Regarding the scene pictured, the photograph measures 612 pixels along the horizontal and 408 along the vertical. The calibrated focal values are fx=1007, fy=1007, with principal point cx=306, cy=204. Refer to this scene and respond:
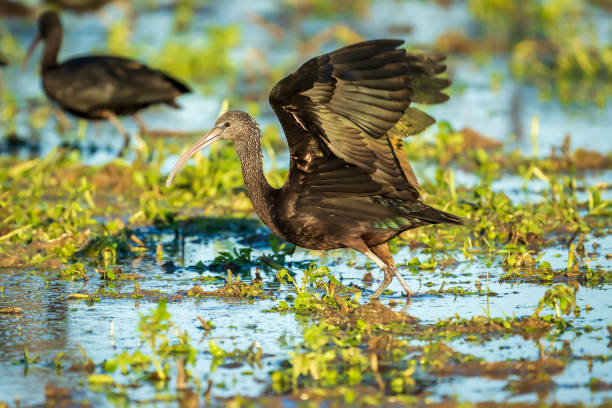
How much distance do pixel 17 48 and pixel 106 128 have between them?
4297 mm

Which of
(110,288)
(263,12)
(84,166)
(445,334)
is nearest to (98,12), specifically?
(263,12)

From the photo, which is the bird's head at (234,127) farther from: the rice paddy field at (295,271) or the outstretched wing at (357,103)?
the rice paddy field at (295,271)

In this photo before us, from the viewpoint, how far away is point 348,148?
18.8 ft

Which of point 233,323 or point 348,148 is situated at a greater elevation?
point 348,148

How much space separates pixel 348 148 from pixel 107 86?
5.54 meters

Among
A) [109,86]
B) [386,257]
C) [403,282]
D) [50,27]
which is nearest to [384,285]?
[403,282]

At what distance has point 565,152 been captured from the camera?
9289mm

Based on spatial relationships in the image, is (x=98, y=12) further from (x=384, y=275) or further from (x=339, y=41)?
(x=384, y=275)

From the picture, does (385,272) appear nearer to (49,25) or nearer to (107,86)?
(107,86)

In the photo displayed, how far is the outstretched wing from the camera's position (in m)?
5.34

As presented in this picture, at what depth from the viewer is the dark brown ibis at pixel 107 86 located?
35.1 ft

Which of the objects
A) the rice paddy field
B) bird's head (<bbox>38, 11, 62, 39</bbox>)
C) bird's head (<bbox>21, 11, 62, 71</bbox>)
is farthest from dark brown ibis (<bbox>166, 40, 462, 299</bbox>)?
bird's head (<bbox>38, 11, 62, 39</bbox>)

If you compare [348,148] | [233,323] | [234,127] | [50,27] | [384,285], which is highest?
[50,27]

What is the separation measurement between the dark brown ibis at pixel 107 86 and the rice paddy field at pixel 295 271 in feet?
1.75
